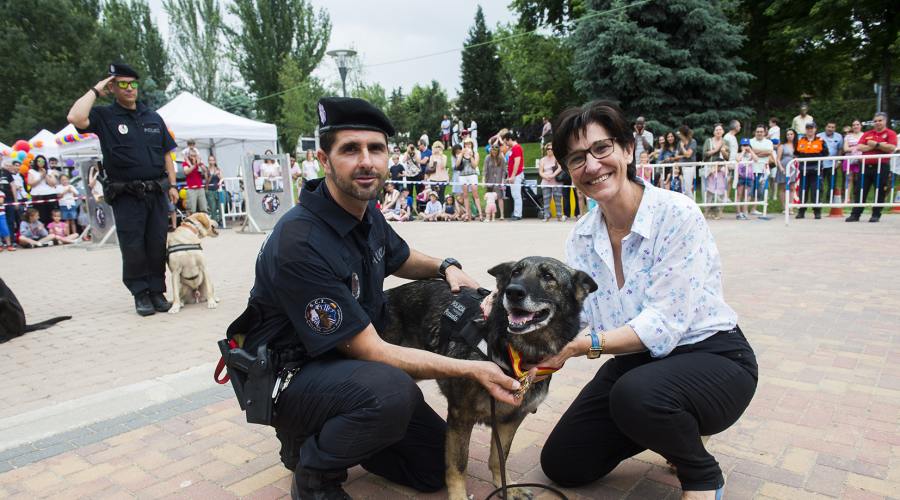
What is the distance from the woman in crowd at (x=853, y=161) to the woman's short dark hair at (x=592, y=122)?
34.5 ft

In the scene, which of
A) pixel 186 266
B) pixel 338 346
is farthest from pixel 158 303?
pixel 338 346

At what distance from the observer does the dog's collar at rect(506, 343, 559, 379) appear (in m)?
2.28

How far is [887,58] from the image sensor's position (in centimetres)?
2141

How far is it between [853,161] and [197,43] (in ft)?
170

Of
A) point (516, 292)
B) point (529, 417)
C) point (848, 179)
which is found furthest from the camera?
point (848, 179)

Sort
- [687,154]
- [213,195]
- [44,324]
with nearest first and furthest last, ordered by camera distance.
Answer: [44,324] < [687,154] < [213,195]

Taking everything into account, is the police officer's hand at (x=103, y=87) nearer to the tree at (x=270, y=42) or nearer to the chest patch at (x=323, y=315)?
the chest patch at (x=323, y=315)

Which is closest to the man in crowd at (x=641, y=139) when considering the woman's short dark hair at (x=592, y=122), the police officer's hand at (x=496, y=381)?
the woman's short dark hair at (x=592, y=122)

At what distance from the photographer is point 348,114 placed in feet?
7.68

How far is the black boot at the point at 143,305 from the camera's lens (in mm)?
5785

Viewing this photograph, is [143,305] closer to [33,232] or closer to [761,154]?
[33,232]

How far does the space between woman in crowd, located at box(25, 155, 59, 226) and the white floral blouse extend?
16.1 metres

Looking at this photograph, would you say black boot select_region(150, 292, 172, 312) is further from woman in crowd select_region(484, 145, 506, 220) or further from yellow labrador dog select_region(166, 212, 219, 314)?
woman in crowd select_region(484, 145, 506, 220)

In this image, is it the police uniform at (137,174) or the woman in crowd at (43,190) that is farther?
the woman in crowd at (43,190)
